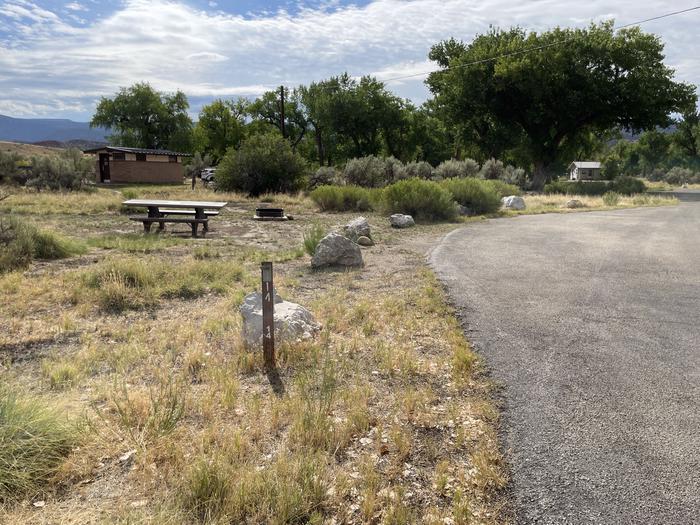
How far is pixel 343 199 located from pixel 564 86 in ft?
66.1

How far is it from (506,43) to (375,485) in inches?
1516

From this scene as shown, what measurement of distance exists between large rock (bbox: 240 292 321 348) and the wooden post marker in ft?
1.07

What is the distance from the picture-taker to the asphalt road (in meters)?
2.50

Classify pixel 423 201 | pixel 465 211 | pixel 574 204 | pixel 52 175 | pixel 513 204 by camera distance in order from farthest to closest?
pixel 52 175 < pixel 574 204 < pixel 513 204 < pixel 465 211 < pixel 423 201

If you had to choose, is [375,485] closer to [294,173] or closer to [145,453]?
[145,453]

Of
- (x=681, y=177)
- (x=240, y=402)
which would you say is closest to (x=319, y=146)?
(x=681, y=177)

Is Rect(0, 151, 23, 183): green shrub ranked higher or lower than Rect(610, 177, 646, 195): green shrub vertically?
higher

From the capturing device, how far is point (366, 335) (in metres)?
4.94

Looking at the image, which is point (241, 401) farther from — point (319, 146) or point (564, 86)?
point (319, 146)

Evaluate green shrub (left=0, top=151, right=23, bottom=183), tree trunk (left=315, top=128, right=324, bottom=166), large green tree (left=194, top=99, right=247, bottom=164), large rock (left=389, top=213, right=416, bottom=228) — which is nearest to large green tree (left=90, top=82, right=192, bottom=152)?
large green tree (left=194, top=99, right=247, bottom=164)

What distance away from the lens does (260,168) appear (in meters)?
23.3

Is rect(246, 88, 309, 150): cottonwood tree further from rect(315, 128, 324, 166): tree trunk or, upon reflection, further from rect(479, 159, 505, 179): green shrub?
rect(479, 159, 505, 179): green shrub

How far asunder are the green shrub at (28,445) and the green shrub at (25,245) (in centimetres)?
536

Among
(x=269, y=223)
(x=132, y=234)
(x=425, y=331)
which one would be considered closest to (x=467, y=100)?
(x=269, y=223)
